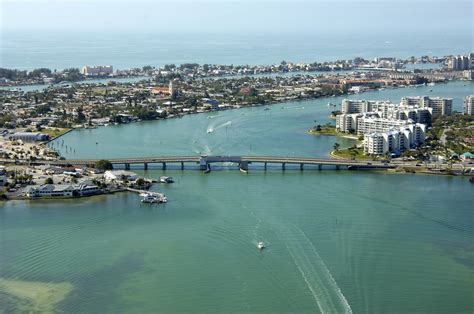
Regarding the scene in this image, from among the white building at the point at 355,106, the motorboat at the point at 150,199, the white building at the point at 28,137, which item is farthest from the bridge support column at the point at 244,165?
the white building at the point at 355,106

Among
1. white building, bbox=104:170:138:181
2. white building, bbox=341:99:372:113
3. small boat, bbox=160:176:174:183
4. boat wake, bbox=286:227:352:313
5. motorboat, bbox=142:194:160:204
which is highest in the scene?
white building, bbox=341:99:372:113

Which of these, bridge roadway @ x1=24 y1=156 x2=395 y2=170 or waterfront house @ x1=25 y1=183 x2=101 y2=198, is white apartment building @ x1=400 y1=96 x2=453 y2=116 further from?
waterfront house @ x1=25 y1=183 x2=101 y2=198

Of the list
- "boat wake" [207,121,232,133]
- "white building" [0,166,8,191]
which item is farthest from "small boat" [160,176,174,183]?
"boat wake" [207,121,232,133]

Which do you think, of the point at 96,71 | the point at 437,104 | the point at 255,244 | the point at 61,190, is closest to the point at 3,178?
the point at 61,190

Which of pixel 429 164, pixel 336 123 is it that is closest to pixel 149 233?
pixel 429 164

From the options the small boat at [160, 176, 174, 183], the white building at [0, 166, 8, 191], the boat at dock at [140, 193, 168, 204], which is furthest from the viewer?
the small boat at [160, 176, 174, 183]

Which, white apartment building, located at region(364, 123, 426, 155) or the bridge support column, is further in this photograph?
white apartment building, located at region(364, 123, 426, 155)

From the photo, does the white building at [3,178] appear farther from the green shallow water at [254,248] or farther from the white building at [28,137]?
the white building at [28,137]

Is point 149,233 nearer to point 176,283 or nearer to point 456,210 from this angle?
point 176,283
